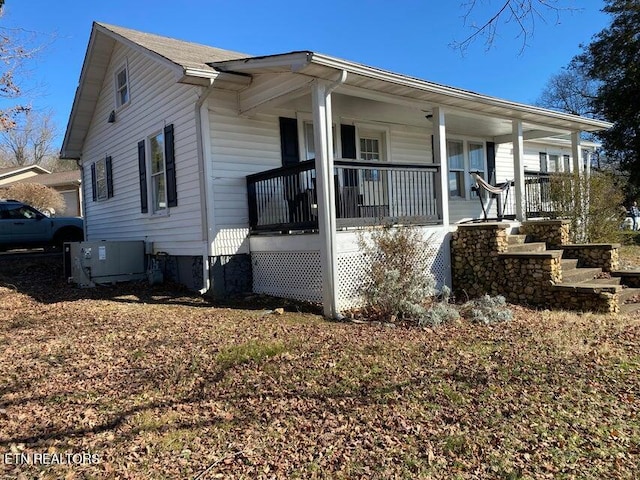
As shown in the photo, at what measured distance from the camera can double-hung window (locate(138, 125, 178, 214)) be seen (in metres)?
9.30

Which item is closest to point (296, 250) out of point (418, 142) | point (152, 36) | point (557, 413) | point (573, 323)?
point (573, 323)

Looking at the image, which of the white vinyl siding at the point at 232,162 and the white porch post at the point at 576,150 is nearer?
the white vinyl siding at the point at 232,162

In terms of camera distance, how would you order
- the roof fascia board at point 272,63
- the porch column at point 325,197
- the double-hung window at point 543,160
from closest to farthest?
the roof fascia board at point 272,63 → the porch column at point 325,197 → the double-hung window at point 543,160

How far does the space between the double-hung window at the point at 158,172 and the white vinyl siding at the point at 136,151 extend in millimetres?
186

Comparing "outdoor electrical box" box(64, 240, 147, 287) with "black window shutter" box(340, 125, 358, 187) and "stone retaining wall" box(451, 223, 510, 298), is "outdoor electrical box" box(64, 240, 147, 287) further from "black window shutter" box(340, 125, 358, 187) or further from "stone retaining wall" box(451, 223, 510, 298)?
"stone retaining wall" box(451, 223, 510, 298)

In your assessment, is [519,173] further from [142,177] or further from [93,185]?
A: [93,185]

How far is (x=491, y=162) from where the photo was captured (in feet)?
44.4

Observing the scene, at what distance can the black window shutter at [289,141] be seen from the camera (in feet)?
30.1

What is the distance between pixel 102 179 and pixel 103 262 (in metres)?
4.06

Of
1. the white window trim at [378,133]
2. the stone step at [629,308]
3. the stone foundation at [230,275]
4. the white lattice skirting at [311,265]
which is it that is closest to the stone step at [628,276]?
the stone step at [629,308]

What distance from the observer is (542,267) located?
7.41m

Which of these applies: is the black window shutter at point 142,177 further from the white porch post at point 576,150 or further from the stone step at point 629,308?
the white porch post at point 576,150

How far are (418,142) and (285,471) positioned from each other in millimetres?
10079

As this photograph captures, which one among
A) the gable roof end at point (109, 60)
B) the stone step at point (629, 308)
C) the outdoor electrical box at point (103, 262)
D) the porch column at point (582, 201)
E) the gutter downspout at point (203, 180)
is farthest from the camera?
the porch column at point (582, 201)
